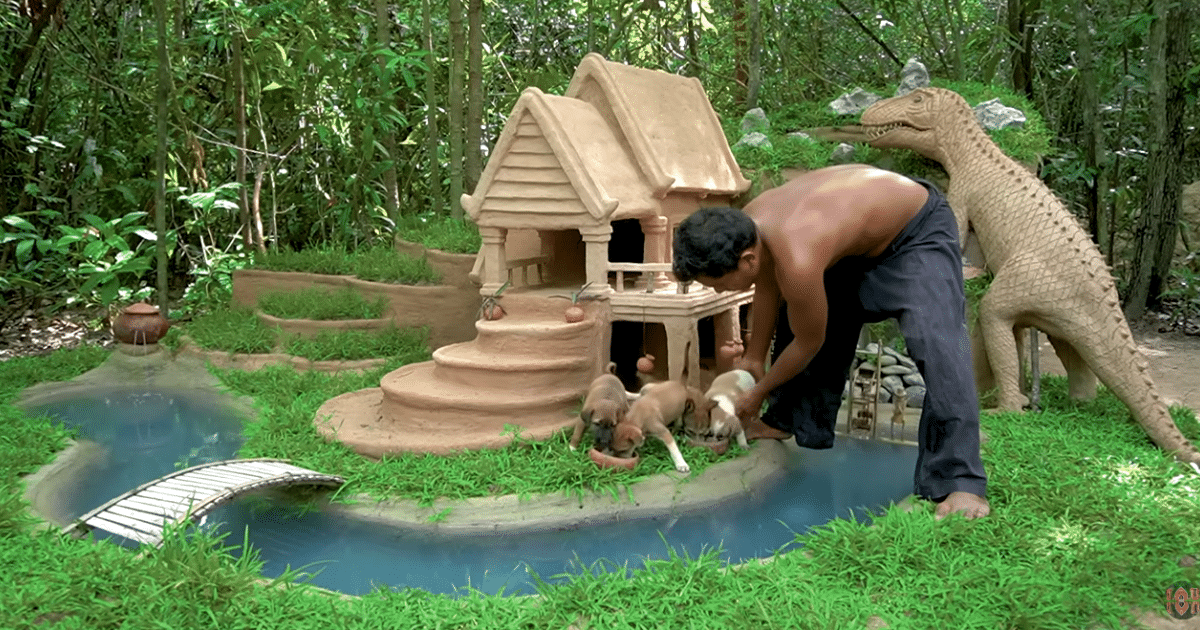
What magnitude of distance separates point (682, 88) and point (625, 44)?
4414 mm

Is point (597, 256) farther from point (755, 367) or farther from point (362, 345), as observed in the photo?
point (362, 345)

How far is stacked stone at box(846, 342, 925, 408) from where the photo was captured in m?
6.82

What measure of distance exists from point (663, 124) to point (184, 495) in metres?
4.58

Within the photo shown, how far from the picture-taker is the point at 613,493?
5027 mm

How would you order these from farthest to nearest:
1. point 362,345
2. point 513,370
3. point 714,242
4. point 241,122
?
point 241,122
point 362,345
point 513,370
point 714,242

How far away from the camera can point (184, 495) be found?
14.8 ft

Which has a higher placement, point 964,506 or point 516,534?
point 964,506

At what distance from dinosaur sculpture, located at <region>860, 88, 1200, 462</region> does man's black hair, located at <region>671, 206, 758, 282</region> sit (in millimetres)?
2849

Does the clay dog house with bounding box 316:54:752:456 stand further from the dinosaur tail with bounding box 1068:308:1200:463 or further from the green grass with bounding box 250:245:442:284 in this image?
the dinosaur tail with bounding box 1068:308:1200:463

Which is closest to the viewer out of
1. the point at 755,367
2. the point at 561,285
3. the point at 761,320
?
the point at 761,320

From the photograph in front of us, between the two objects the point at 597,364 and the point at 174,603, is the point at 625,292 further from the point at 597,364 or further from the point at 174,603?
the point at 174,603

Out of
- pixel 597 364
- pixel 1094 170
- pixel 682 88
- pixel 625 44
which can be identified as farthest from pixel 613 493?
pixel 625 44

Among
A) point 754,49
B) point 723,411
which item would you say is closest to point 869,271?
point 723,411

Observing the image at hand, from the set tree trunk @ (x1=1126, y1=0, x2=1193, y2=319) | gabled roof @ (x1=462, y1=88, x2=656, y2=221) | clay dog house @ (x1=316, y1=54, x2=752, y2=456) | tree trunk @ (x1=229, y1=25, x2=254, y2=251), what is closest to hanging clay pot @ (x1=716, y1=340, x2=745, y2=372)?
clay dog house @ (x1=316, y1=54, x2=752, y2=456)
